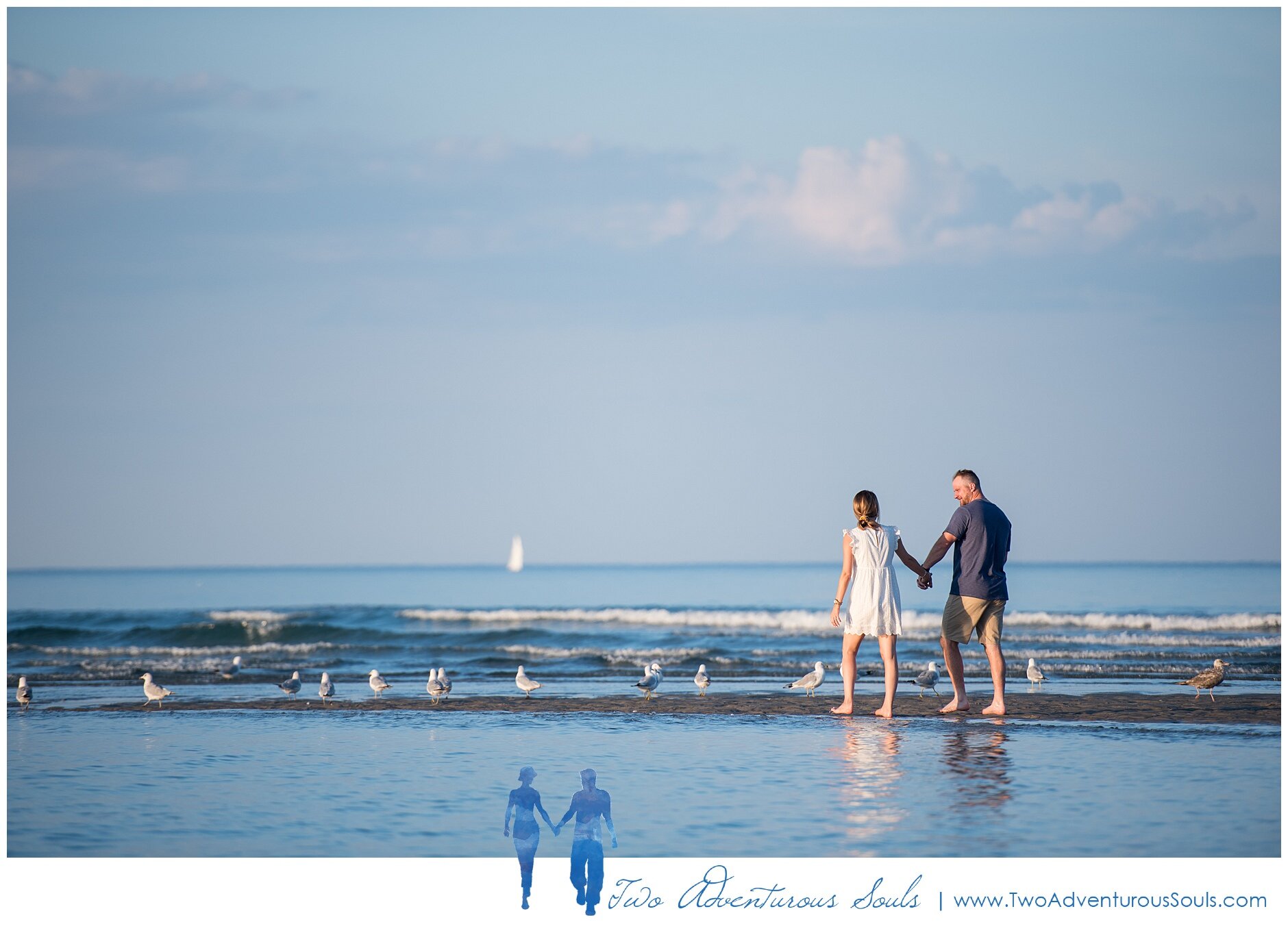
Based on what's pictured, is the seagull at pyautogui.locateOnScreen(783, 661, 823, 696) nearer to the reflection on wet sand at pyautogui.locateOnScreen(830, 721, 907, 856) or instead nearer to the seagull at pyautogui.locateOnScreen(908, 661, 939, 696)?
the seagull at pyautogui.locateOnScreen(908, 661, 939, 696)

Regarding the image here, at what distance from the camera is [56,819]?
7398mm

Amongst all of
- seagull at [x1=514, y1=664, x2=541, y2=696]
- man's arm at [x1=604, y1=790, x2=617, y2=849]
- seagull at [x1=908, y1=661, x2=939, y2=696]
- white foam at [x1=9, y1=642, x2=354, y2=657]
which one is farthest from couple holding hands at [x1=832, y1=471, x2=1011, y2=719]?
white foam at [x1=9, y1=642, x2=354, y2=657]

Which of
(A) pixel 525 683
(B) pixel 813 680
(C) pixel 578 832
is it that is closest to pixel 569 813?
(C) pixel 578 832

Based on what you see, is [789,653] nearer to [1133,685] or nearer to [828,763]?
[1133,685]

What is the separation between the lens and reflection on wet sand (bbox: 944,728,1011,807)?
738cm

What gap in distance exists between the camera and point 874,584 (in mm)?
10750

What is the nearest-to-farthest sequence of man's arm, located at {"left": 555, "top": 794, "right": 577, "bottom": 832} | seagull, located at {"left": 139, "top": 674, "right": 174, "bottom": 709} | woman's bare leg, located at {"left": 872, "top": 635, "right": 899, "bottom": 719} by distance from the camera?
man's arm, located at {"left": 555, "top": 794, "right": 577, "bottom": 832} < woman's bare leg, located at {"left": 872, "top": 635, "right": 899, "bottom": 719} < seagull, located at {"left": 139, "top": 674, "right": 174, "bottom": 709}

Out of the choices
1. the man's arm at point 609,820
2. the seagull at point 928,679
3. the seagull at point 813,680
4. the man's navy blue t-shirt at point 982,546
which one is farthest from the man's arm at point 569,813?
the seagull at point 928,679

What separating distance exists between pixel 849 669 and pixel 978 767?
2.89m

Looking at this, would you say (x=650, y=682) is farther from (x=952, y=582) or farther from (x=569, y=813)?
(x=569, y=813)

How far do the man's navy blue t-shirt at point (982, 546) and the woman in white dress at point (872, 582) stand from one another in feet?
1.38

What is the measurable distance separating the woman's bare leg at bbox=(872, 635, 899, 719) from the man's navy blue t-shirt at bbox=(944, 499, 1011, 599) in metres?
0.75
